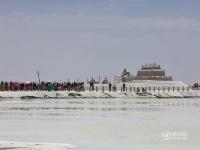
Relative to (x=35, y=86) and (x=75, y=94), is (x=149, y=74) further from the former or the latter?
(x=75, y=94)

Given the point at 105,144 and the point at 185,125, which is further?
the point at 185,125

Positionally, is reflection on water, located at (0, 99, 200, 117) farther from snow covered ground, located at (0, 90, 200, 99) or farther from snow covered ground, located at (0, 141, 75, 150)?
snow covered ground, located at (0, 141, 75, 150)

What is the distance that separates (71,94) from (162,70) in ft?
157

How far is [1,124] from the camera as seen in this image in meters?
23.5

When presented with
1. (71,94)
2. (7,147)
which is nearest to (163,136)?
(7,147)

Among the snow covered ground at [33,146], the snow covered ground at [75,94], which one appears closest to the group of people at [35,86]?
the snow covered ground at [75,94]

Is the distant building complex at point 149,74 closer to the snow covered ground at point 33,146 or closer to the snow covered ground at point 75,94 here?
the snow covered ground at point 75,94

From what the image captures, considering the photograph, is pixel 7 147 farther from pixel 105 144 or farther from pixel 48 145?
pixel 105 144

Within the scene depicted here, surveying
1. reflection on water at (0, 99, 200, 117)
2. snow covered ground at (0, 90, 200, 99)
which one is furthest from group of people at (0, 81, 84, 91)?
reflection on water at (0, 99, 200, 117)
